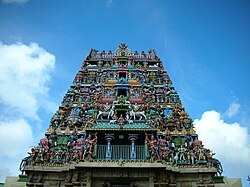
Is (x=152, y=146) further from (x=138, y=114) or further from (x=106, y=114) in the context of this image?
(x=106, y=114)

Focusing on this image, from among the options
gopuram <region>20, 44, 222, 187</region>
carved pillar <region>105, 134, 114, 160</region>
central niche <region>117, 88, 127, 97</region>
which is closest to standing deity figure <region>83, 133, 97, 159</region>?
gopuram <region>20, 44, 222, 187</region>

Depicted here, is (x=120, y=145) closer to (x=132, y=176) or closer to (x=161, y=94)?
(x=132, y=176)

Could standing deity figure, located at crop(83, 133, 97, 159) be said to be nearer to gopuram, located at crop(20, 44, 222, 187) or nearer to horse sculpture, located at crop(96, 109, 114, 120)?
gopuram, located at crop(20, 44, 222, 187)

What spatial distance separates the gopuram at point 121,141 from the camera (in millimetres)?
17172

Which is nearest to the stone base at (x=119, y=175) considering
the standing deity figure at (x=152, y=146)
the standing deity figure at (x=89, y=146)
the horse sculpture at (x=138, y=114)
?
the standing deity figure at (x=152, y=146)

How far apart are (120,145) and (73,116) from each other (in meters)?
5.05

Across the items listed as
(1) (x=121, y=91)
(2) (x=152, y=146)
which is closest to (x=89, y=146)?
(2) (x=152, y=146)

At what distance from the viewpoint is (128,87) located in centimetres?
2558

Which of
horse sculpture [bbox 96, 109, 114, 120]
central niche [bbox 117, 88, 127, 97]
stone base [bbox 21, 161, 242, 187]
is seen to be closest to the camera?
stone base [bbox 21, 161, 242, 187]

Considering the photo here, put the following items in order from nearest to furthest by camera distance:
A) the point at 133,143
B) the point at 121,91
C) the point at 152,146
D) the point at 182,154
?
the point at 152,146
the point at 182,154
the point at 133,143
the point at 121,91

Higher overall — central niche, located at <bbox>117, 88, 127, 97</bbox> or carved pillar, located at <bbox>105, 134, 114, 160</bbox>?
central niche, located at <bbox>117, 88, 127, 97</bbox>

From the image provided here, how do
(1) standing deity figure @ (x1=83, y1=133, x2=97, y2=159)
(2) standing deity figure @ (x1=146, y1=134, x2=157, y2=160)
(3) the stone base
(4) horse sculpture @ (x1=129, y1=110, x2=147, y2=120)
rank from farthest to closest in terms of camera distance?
(4) horse sculpture @ (x1=129, y1=110, x2=147, y2=120) → (1) standing deity figure @ (x1=83, y1=133, x2=97, y2=159) → (2) standing deity figure @ (x1=146, y1=134, x2=157, y2=160) → (3) the stone base

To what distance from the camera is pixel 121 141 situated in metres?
20.3

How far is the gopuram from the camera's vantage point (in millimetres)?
17172
